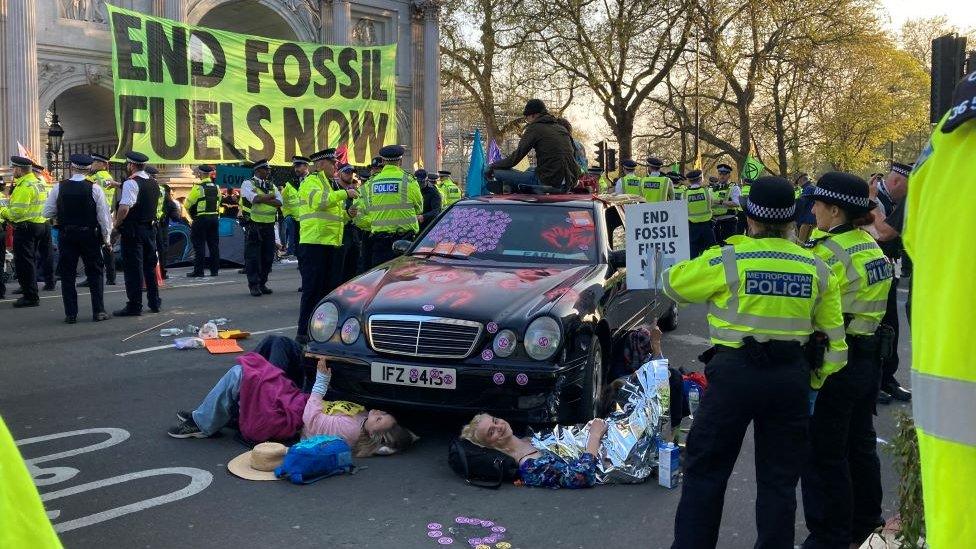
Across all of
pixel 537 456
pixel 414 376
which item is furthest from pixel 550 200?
pixel 537 456

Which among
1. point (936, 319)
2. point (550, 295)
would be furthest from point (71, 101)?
point (936, 319)

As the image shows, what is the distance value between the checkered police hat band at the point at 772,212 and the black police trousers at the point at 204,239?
14136mm

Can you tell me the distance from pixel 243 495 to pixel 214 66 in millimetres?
20499

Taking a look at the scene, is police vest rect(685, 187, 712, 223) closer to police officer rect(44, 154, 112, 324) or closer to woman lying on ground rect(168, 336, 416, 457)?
police officer rect(44, 154, 112, 324)

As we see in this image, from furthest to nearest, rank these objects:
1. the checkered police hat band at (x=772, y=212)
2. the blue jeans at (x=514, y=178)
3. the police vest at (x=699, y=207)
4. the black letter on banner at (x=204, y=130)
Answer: the black letter on banner at (x=204, y=130) < the police vest at (x=699, y=207) < the blue jeans at (x=514, y=178) < the checkered police hat band at (x=772, y=212)

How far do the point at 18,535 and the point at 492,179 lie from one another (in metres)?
8.55

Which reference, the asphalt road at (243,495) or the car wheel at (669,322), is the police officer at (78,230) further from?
the car wheel at (669,322)

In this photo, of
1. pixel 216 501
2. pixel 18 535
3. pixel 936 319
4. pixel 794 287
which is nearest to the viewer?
pixel 18 535

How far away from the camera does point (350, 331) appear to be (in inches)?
233

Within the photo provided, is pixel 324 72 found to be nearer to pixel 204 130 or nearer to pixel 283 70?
pixel 283 70

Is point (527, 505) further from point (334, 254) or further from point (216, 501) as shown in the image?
point (334, 254)

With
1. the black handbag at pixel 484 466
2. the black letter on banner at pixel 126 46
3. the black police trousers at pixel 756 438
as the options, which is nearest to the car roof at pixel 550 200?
the black handbag at pixel 484 466

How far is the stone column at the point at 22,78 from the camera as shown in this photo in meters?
20.9

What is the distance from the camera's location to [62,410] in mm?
6805
